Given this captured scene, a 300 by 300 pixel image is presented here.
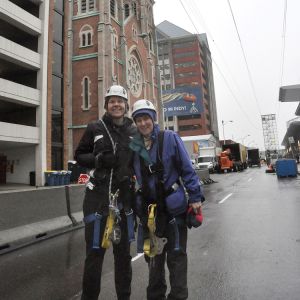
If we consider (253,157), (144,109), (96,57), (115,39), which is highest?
(115,39)

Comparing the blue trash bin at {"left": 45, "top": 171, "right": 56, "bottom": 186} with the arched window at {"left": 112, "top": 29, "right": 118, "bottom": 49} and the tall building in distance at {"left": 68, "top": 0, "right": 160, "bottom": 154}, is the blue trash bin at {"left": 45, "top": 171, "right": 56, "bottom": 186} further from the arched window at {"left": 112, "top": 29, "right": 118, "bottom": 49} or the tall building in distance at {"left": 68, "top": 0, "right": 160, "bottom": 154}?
the arched window at {"left": 112, "top": 29, "right": 118, "bottom": 49}

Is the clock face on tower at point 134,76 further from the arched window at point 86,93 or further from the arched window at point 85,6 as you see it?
the arched window at point 85,6

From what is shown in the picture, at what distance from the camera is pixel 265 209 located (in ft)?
35.0

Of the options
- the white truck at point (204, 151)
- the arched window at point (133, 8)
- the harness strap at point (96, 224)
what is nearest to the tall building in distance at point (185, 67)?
the arched window at point (133, 8)

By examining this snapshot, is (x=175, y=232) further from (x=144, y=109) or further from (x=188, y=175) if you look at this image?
(x=144, y=109)

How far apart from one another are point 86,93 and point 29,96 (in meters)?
14.2

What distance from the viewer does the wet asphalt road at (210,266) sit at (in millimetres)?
3990

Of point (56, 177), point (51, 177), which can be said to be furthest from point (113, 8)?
point (51, 177)

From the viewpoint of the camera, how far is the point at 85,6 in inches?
1735

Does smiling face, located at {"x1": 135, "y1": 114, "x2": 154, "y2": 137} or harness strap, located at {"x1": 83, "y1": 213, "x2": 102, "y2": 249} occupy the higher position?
smiling face, located at {"x1": 135, "y1": 114, "x2": 154, "y2": 137}

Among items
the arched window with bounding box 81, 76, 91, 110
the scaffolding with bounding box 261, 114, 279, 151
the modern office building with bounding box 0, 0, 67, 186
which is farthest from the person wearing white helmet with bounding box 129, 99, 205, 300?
the scaffolding with bounding box 261, 114, 279, 151

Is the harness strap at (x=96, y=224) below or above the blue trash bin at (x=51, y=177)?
below

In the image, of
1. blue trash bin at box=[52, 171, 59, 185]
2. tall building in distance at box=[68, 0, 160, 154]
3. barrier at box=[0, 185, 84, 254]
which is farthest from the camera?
tall building in distance at box=[68, 0, 160, 154]

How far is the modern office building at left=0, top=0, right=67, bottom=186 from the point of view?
26438mm
